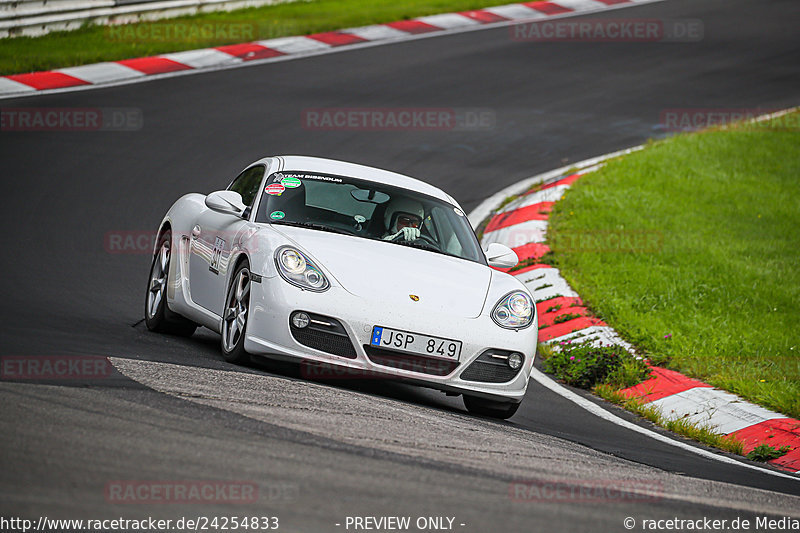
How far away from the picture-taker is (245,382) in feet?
19.2

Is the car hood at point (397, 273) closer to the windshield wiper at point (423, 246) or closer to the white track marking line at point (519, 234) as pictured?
the windshield wiper at point (423, 246)

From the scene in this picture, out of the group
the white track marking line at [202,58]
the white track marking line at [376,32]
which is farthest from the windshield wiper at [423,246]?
the white track marking line at [376,32]

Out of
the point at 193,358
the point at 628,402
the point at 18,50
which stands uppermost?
the point at 18,50

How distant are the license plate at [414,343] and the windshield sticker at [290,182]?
1.63 metres

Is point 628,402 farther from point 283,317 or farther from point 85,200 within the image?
point 85,200

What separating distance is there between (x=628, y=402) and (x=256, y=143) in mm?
7175

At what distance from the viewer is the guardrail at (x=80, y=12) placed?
16.5 m

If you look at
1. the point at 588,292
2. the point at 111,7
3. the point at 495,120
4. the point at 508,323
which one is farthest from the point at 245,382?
the point at 111,7

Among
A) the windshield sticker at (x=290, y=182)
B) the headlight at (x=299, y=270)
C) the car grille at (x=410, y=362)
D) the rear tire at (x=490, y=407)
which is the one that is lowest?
the rear tire at (x=490, y=407)

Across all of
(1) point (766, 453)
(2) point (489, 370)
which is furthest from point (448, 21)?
(2) point (489, 370)

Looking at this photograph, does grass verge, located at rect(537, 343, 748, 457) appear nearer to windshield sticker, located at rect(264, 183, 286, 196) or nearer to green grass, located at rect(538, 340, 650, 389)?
green grass, located at rect(538, 340, 650, 389)

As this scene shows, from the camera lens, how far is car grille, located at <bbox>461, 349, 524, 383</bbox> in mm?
6547

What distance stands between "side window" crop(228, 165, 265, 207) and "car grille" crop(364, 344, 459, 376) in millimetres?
1732

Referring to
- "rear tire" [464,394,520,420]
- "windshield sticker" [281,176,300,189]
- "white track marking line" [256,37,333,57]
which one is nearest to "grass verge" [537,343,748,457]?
"rear tire" [464,394,520,420]
